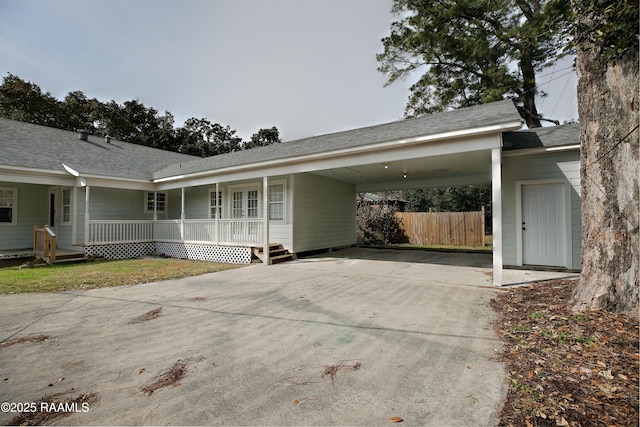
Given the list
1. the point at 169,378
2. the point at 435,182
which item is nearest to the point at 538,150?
the point at 435,182

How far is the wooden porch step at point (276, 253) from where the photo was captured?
386 inches

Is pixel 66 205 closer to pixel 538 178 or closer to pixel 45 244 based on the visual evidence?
pixel 45 244

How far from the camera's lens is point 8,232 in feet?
35.6

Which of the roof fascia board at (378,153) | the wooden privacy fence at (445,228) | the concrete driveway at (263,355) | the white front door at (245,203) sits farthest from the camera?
the wooden privacy fence at (445,228)

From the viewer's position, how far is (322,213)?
12383 millimetres

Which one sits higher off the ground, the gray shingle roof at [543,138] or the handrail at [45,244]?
the gray shingle roof at [543,138]

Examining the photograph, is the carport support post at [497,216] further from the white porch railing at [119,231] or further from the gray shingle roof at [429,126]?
the white porch railing at [119,231]

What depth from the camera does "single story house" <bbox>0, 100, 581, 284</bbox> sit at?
23.9ft

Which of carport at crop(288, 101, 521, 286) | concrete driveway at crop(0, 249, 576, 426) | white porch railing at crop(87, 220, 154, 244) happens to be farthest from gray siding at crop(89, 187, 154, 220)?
carport at crop(288, 101, 521, 286)

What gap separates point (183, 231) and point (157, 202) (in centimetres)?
339

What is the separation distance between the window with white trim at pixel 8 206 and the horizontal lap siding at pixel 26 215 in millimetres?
109

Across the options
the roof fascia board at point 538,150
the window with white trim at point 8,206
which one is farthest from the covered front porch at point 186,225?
the roof fascia board at point 538,150

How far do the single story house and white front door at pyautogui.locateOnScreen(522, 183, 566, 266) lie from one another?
0.9 inches

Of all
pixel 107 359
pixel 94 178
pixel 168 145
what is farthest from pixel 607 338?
pixel 168 145
